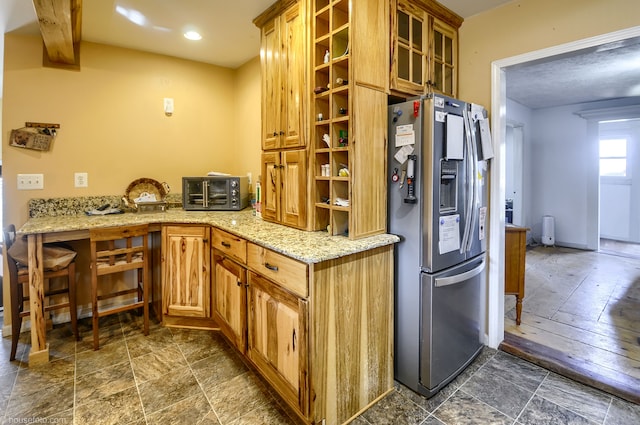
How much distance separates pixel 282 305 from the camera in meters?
1.71

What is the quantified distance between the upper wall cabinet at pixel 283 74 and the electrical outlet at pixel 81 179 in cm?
170

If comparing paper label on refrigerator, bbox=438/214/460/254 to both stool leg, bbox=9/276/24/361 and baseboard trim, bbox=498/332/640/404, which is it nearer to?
baseboard trim, bbox=498/332/640/404

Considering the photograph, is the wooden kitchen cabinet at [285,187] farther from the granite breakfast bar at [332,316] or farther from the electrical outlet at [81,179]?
the electrical outlet at [81,179]

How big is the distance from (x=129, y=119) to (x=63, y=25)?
104 centimetres

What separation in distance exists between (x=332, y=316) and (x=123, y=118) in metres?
2.72

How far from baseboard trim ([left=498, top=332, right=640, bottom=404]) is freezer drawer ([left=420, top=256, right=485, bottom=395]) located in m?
0.37

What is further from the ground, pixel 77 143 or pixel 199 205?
pixel 77 143

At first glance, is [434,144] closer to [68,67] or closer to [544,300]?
[544,300]

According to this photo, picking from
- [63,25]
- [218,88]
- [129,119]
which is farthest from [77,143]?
[218,88]

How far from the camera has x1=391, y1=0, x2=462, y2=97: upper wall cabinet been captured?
2.00 meters

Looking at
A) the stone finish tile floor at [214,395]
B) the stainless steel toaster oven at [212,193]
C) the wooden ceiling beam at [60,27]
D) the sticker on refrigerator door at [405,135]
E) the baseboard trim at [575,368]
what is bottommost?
the stone finish tile floor at [214,395]

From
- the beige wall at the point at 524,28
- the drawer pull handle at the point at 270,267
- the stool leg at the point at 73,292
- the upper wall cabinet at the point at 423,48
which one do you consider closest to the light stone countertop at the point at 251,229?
the drawer pull handle at the point at 270,267

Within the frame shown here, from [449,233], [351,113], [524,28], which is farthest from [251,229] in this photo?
[524,28]

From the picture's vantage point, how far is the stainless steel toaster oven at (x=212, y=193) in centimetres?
304
